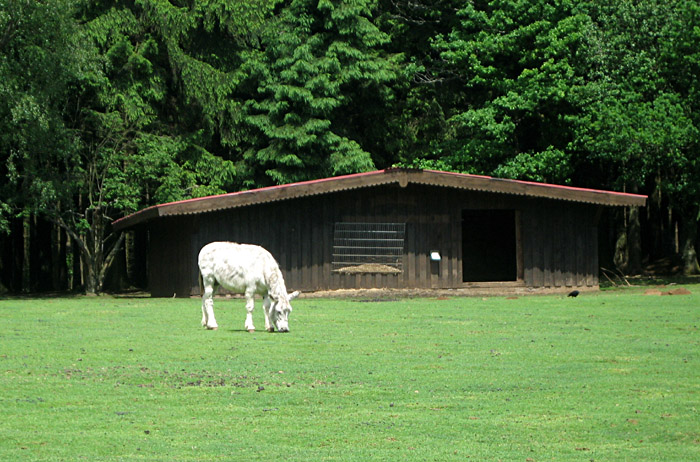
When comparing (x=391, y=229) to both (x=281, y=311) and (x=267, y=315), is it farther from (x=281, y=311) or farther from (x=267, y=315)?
(x=281, y=311)

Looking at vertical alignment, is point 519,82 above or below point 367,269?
above

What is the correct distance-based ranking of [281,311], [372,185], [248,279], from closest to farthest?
1. [281,311]
2. [248,279]
3. [372,185]

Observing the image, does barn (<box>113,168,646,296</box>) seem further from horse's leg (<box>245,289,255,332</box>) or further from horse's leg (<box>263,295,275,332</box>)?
horse's leg (<box>263,295,275,332</box>)

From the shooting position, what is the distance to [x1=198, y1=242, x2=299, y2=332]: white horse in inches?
695

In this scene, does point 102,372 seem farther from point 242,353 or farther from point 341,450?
point 341,450

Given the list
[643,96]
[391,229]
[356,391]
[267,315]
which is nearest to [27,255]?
[391,229]

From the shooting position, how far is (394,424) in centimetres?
938

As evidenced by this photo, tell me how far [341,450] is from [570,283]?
23.9 meters

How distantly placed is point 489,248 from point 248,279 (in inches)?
A: 913

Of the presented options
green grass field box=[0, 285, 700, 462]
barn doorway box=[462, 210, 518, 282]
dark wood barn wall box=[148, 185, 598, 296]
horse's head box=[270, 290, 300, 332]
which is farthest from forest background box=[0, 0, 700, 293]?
horse's head box=[270, 290, 300, 332]

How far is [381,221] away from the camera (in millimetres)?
30250

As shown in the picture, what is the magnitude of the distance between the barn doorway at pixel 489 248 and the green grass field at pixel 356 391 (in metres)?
20.0

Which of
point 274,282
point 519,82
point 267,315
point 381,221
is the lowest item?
point 267,315

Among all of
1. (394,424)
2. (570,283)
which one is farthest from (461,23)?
(394,424)
